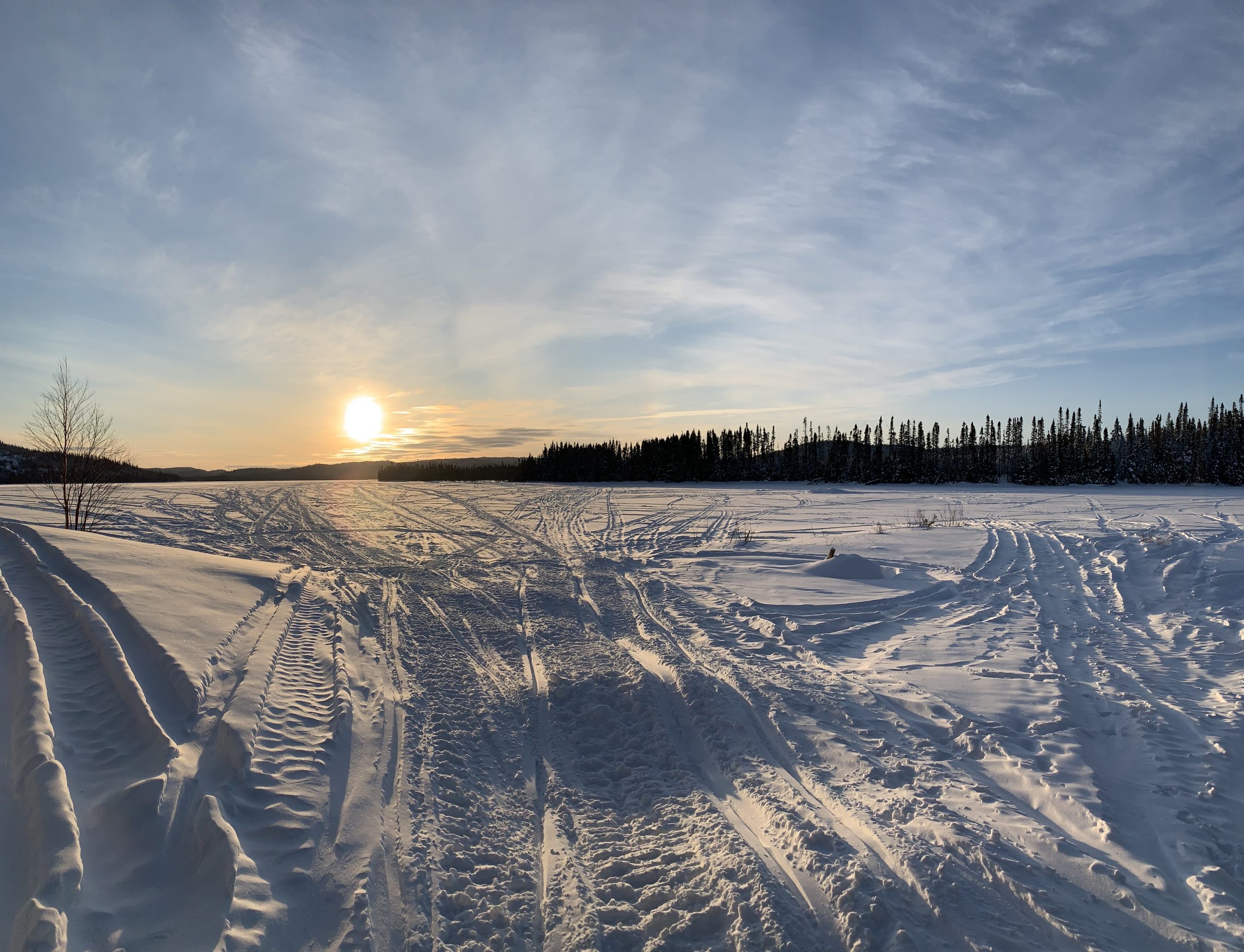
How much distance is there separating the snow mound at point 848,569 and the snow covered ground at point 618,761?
867mm

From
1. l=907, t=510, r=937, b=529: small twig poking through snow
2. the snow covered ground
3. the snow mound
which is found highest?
l=907, t=510, r=937, b=529: small twig poking through snow

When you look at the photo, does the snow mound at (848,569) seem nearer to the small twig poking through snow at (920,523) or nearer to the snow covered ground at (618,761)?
the snow covered ground at (618,761)

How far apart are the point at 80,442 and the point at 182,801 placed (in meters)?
21.4

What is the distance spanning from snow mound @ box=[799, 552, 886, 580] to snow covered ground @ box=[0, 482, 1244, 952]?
87 centimetres

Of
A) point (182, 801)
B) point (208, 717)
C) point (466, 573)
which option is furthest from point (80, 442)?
point (182, 801)

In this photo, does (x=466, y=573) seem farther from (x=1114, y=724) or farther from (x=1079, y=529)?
(x=1079, y=529)

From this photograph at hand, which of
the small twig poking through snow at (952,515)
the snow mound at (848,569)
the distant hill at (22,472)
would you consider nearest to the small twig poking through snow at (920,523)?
the small twig poking through snow at (952,515)

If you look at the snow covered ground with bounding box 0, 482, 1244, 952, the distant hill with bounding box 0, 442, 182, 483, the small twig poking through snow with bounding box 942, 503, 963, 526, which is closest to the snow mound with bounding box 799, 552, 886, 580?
the snow covered ground with bounding box 0, 482, 1244, 952

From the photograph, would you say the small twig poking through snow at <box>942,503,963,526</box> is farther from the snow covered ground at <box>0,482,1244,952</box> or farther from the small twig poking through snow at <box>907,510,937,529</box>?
the snow covered ground at <box>0,482,1244,952</box>

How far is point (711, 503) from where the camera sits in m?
28.6

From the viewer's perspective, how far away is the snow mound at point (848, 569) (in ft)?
37.7

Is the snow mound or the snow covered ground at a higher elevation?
the snow mound

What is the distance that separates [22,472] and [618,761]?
74438 millimetres

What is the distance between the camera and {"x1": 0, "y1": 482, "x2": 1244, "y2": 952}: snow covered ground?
3.14 m
